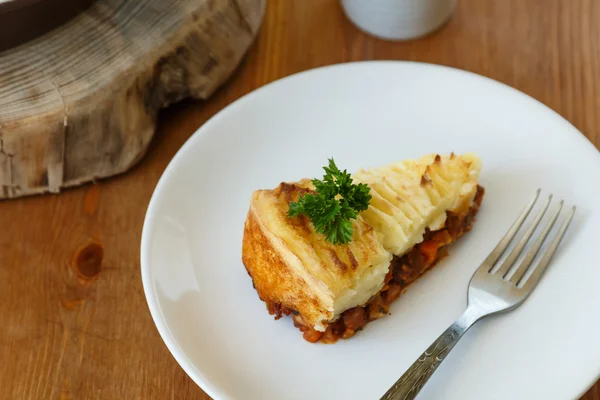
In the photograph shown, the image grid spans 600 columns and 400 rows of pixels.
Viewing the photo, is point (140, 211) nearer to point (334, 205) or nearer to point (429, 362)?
point (334, 205)

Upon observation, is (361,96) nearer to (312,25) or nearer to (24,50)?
(312,25)

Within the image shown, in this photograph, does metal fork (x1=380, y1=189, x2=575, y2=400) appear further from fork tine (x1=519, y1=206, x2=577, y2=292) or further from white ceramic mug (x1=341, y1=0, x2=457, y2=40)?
white ceramic mug (x1=341, y1=0, x2=457, y2=40)

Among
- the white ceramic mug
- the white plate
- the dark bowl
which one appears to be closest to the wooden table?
the white ceramic mug

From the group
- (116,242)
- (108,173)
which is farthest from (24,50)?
(116,242)

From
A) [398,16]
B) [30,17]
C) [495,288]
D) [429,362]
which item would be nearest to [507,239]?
[495,288]

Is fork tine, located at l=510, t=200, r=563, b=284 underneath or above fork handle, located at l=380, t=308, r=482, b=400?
above

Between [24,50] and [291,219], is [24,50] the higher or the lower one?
the lower one
